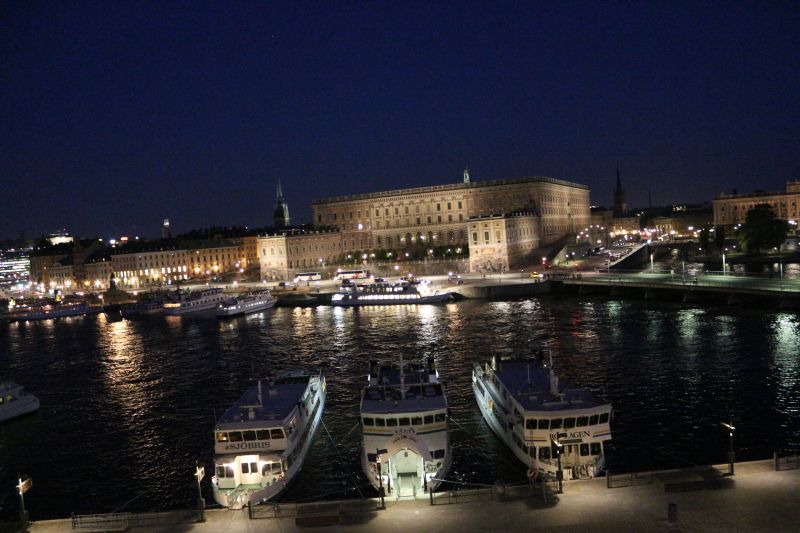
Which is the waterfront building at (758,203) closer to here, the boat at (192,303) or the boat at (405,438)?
the boat at (192,303)

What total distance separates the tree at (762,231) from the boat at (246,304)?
86.5m

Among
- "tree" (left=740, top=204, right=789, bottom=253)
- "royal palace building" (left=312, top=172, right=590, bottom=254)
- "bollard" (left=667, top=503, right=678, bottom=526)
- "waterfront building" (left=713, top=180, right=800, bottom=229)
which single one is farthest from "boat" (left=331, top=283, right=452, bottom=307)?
"waterfront building" (left=713, top=180, right=800, bottom=229)

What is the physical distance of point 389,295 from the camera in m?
92.9

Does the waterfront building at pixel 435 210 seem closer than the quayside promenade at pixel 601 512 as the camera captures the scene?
No

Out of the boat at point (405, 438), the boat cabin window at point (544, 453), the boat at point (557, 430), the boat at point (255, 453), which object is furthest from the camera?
the boat cabin window at point (544, 453)

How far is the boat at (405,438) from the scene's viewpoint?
2272 centimetres

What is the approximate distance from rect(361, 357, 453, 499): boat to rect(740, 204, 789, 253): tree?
380 ft

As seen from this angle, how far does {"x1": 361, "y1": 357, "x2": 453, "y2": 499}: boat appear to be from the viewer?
74.5 feet

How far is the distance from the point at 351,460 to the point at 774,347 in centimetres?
3354

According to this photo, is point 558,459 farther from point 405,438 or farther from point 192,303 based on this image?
point 192,303

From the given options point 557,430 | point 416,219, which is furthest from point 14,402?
point 416,219

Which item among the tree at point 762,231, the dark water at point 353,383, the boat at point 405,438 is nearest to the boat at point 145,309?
the dark water at point 353,383

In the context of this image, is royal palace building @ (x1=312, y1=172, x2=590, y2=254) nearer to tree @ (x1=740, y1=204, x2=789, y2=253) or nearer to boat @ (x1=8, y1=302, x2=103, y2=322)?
tree @ (x1=740, y1=204, x2=789, y2=253)

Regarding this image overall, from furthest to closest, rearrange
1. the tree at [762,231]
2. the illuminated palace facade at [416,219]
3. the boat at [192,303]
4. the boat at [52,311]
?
the illuminated palace facade at [416,219]
the tree at [762,231]
the boat at [52,311]
the boat at [192,303]
